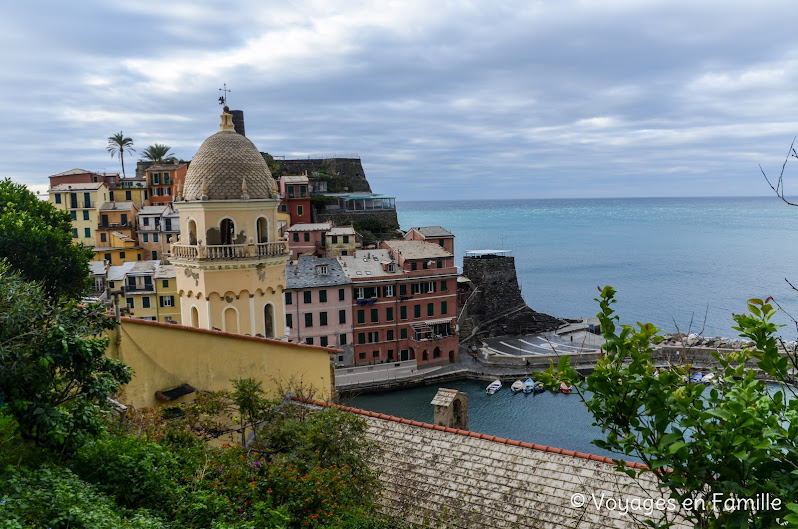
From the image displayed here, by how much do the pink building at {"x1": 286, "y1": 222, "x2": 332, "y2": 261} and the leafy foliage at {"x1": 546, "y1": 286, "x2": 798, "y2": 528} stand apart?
187 feet

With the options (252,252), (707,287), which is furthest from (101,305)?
(707,287)

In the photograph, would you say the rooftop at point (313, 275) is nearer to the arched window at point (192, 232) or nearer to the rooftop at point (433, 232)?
the rooftop at point (433, 232)

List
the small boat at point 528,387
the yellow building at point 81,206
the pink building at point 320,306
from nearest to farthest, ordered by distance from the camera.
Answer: the small boat at point 528,387
the pink building at point 320,306
the yellow building at point 81,206

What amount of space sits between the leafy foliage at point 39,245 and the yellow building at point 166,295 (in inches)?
552

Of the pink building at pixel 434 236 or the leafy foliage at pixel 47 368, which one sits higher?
the pink building at pixel 434 236

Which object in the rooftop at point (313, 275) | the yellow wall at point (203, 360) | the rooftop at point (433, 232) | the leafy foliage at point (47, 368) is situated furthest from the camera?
the rooftop at point (433, 232)

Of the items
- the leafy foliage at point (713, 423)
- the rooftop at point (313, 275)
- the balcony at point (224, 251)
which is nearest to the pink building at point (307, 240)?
the rooftop at point (313, 275)

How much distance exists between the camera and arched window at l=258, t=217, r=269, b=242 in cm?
1884

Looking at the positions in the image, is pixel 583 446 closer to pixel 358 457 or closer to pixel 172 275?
pixel 358 457

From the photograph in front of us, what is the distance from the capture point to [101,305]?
10.2 m

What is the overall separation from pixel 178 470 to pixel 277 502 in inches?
62.3

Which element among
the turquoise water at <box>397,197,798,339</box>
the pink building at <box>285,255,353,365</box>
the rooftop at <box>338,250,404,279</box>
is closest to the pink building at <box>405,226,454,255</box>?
the rooftop at <box>338,250,404,279</box>

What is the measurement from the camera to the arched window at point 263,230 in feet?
61.8

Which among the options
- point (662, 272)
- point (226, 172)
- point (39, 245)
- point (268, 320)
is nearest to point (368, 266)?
point (39, 245)
